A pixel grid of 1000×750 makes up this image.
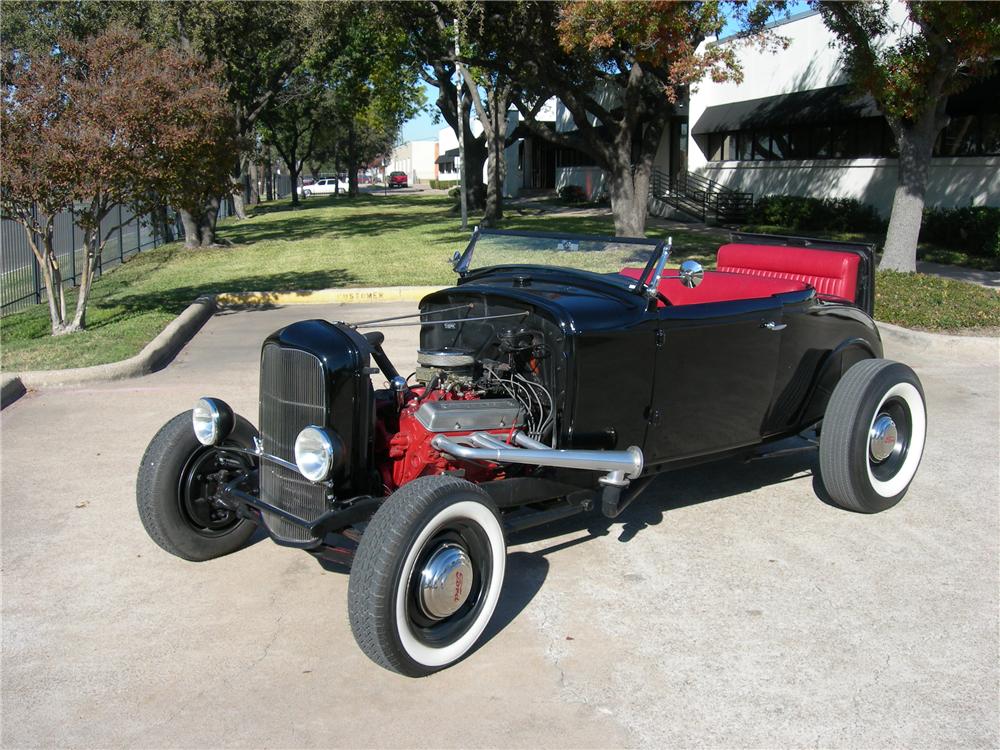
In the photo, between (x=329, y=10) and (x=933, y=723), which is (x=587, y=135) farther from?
(x=933, y=723)

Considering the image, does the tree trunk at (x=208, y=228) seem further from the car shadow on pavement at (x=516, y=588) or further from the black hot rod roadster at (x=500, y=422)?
the car shadow on pavement at (x=516, y=588)

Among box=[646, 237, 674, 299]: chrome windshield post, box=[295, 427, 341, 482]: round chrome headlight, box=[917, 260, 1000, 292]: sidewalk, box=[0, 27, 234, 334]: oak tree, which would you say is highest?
box=[0, 27, 234, 334]: oak tree

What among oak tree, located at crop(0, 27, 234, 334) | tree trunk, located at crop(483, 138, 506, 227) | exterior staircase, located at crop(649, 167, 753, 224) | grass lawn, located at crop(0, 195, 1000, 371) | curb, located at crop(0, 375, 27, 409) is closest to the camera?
curb, located at crop(0, 375, 27, 409)

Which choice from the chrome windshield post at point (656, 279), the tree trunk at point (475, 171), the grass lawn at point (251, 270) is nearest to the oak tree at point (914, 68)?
the grass lawn at point (251, 270)

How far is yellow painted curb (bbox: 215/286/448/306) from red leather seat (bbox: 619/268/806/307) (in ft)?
25.6

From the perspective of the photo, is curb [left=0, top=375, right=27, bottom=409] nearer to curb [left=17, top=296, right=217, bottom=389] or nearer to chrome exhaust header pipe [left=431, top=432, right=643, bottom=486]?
curb [left=17, top=296, right=217, bottom=389]

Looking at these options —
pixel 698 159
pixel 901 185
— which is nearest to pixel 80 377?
pixel 901 185

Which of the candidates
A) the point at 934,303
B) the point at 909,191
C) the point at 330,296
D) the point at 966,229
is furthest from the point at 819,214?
the point at 330,296

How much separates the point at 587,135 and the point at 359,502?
1663 centimetres

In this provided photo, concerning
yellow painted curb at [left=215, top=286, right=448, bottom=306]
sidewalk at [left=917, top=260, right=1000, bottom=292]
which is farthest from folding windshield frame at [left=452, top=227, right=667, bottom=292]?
sidewalk at [left=917, top=260, right=1000, bottom=292]

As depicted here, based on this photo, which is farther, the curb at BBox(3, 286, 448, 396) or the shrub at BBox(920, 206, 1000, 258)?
the shrub at BBox(920, 206, 1000, 258)

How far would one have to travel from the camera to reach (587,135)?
19422mm

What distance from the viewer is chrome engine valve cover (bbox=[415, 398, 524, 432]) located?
4.14 metres

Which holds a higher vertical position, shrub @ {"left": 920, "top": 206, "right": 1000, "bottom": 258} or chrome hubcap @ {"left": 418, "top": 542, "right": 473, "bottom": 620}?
shrub @ {"left": 920, "top": 206, "right": 1000, "bottom": 258}
